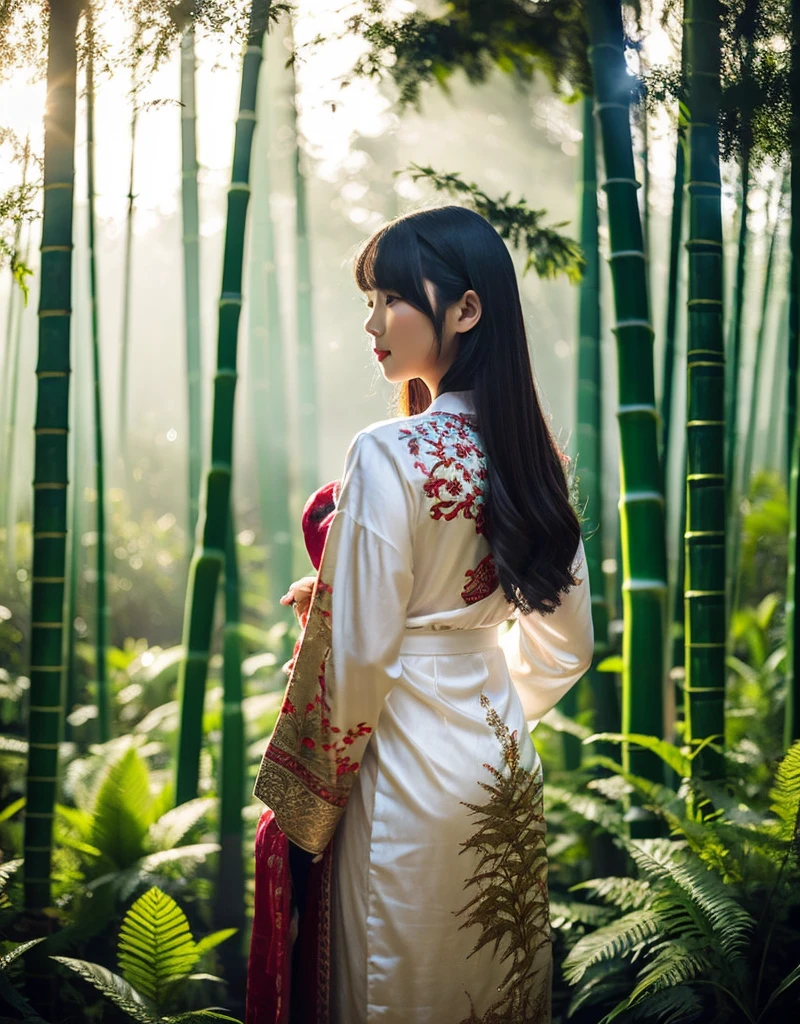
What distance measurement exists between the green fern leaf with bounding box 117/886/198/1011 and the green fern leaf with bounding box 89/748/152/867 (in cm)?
82

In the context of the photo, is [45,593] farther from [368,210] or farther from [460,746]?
[368,210]

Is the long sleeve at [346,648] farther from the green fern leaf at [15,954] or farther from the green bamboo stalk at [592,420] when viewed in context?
the green bamboo stalk at [592,420]

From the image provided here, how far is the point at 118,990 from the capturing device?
155cm

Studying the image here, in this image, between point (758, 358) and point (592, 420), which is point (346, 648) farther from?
point (758, 358)

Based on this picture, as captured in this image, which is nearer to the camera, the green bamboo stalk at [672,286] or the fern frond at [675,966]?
the fern frond at [675,966]

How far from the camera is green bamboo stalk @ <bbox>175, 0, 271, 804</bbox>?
6.75 ft

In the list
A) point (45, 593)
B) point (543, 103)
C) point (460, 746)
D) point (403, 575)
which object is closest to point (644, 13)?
point (403, 575)

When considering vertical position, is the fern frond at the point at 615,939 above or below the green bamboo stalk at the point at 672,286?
below

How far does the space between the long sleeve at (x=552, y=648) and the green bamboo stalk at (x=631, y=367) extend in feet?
1.62

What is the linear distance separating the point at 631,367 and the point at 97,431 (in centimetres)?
149

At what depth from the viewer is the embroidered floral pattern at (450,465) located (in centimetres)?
123

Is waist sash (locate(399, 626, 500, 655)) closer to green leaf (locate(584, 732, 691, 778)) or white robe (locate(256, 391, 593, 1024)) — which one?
white robe (locate(256, 391, 593, 1024))

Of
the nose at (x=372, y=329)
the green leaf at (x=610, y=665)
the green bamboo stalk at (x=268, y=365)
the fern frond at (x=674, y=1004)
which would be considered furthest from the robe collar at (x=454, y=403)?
the green bamboo stalk at (x=268, y=365)

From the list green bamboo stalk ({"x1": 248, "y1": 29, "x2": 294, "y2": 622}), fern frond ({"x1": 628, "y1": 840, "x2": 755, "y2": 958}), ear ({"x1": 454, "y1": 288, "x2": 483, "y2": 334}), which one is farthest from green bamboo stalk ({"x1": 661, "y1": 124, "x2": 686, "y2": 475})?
green bamboo stalk ({"x1": 248, "y1": 29, "x2": 294, "y2": 622})
